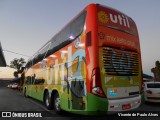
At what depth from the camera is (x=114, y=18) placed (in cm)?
643

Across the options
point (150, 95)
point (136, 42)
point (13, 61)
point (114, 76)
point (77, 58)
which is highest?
point (13, 61)

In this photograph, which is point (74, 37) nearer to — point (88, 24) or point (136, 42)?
point (88, 24)

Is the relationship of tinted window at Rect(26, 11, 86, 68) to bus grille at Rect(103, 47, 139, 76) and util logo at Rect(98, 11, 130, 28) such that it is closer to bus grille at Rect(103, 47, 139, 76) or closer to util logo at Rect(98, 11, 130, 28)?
util logo at Rect(98, 11, 130, 28)

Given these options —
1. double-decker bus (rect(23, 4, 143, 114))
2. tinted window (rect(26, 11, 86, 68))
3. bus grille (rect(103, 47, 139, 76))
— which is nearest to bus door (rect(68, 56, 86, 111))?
double-decker bus (rect(23, 4, 143, 114))

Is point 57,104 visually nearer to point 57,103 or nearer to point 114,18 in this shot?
point 57,103

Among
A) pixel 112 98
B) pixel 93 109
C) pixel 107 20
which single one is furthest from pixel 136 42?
pixel 93 109

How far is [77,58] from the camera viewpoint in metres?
6.25

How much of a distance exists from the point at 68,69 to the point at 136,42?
276cm

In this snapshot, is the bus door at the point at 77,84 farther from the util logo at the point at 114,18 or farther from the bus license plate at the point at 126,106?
the util logo at the point at 114,18

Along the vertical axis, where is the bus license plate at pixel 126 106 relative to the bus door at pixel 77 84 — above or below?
below

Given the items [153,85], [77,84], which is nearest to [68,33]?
[77,84]

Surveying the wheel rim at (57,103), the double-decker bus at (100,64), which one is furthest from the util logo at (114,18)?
the wheel rim at (57,103)

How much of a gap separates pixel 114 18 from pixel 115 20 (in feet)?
0.26

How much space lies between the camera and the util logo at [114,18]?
6.02 metres
